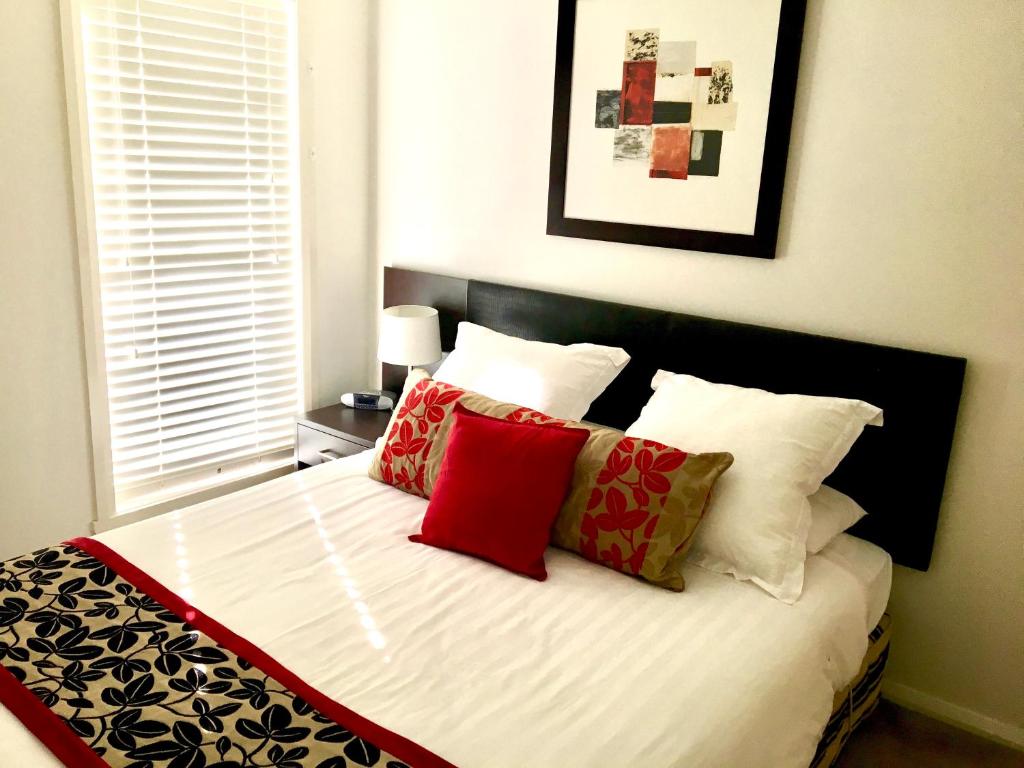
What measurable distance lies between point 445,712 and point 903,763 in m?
1.38

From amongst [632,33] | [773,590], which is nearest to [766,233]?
[632,33]

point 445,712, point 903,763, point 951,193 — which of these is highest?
point 951,193

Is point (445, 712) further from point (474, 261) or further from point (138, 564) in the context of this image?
point (474, 261)

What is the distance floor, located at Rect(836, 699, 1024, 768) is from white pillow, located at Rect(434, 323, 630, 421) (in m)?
1.18

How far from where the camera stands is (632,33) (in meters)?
2.49

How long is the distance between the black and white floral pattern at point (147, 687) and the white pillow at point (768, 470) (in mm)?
995

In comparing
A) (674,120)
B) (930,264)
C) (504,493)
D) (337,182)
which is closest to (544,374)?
(504,493)

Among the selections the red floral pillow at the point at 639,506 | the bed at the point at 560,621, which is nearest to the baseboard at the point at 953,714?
the bed at the point at 560,621

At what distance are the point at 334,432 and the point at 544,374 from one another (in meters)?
0.96

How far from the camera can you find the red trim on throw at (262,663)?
135cm

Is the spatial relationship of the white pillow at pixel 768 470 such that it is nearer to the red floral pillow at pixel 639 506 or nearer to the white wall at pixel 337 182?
the red floral pillow at pixel 639 506

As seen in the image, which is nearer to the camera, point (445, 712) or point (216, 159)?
point (445, 712)

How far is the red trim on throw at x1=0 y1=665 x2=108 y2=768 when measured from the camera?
1295 mm

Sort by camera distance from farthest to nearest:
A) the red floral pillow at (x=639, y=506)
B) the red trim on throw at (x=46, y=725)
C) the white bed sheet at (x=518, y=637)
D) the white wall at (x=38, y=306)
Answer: the white wall at (x=38, y=306) → the red floral pillow at (x=639, y=506) → the white bed sheet at (x=518, y=637) → the red trim on throw at (x=46, y=725)
